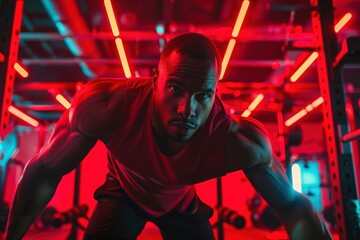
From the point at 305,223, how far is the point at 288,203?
0.26 ft

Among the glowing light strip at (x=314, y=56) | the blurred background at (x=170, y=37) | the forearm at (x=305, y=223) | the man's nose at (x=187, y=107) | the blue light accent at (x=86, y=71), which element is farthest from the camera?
the blue light accent at (x=86, y=71)

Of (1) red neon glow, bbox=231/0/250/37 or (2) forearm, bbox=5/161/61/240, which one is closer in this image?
(2) forearm, bbox=5/161/61/240

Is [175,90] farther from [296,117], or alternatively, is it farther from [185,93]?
[296,117]

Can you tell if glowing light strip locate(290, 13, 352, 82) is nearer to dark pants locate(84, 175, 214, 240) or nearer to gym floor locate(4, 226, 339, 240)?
dark pants locate(84, 175, 214, 240)

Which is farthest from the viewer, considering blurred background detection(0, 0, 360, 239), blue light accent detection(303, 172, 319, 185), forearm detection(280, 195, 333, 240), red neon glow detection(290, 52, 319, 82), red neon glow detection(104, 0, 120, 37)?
blue light accent detection(303, 172, 319, 185)

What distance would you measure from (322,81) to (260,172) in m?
0.48

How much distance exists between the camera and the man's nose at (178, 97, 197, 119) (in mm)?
882

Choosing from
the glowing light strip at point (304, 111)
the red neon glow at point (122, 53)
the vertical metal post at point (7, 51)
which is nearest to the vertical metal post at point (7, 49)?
the vertical metal post at point (7, 51)

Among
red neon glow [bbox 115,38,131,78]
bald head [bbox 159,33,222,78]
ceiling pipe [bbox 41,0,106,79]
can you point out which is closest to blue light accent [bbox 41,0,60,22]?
ceiling pipe [bbox 41,0,106,79]

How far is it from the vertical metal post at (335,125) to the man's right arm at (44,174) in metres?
0.87

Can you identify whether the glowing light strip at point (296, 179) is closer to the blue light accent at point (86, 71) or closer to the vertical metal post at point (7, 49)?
the vertical metal post at point (7, 49)

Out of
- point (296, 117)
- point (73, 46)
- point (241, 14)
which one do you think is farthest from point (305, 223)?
point (73, 46)

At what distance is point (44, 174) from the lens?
963 mm

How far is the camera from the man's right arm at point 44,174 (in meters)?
0.94
